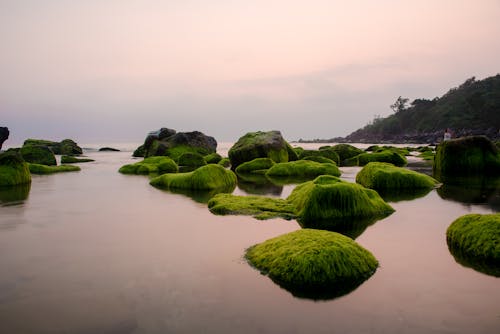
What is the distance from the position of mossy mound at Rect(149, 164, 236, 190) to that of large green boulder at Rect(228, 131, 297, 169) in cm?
1084

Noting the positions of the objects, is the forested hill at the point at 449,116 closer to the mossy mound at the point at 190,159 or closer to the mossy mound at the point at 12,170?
the mossy mound at the point at 190,159

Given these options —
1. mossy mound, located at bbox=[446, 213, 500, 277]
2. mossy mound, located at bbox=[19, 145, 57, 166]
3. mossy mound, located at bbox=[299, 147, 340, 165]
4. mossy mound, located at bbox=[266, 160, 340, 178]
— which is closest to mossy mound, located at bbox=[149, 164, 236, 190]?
mossy mound, located at bbox=[266, 160, 340, 178]

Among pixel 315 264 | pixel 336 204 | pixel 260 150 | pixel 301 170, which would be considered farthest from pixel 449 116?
pixel 315 264

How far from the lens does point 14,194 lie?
14398 mm

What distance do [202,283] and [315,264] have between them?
1.64 m

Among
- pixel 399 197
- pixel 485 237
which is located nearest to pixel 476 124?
pixel 399 197

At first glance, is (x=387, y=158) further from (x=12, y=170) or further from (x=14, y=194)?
(x=14, y=194)

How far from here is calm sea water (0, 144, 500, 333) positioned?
4.41m

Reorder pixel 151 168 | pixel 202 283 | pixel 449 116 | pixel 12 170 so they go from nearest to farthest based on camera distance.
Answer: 1. pixel 202 283
2. pixel 12 170
3. pixel 151 168
4. pixel 449 116

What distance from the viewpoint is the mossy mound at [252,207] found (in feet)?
32.8

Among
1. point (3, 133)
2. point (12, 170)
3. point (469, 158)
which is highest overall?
point (3, 133)

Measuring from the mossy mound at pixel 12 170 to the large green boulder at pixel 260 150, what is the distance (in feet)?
46.7

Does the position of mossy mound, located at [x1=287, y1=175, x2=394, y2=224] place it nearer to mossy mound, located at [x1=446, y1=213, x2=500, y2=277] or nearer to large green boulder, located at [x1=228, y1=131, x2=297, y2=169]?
mossy mound, located at [x1=446, y1=213, x2=500, y2=277]

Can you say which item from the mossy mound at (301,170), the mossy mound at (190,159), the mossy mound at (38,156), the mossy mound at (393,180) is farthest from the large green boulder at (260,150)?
the mossy mound at (38,156)
